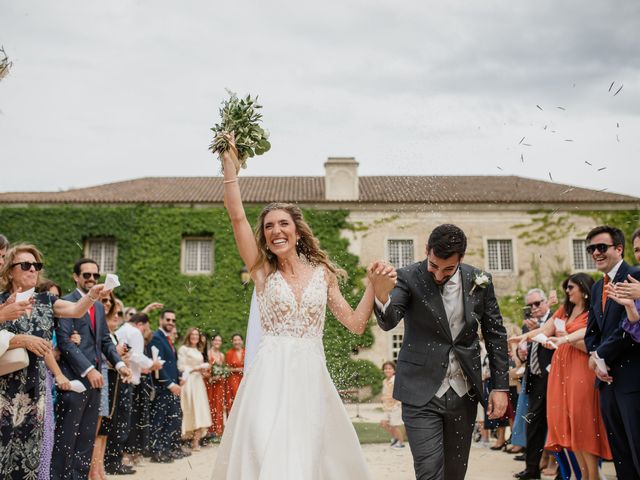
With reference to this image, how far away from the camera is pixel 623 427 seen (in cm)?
541

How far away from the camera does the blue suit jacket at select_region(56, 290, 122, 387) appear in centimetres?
643

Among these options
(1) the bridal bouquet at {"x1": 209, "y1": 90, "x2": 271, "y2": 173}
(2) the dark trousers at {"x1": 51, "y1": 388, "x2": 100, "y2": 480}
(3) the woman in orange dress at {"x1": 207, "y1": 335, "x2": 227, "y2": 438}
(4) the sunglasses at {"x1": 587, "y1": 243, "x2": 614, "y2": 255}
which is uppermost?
(1) the bridal bouquet at {"x1": 209, "y1": 90, "x2": 271, "y2": 173}

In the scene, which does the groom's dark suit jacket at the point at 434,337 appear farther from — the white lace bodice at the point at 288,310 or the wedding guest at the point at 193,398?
the wedding guest at the point at 193,398

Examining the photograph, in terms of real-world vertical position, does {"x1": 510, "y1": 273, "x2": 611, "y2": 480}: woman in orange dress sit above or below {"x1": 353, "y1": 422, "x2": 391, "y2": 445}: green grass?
above

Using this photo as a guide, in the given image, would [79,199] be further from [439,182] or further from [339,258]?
[439,182]

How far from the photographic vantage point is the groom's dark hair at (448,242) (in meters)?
4.29

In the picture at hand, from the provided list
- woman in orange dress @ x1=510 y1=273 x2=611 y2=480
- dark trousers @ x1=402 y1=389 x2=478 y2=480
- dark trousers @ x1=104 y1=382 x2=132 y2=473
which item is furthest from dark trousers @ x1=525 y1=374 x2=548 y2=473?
dark trousers @ x1=104 y1=382 x2=132 y2=473

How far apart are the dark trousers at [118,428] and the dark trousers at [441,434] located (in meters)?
5.48

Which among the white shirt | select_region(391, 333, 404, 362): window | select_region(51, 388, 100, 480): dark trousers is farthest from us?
select_region(391, 333, 404, 362): window

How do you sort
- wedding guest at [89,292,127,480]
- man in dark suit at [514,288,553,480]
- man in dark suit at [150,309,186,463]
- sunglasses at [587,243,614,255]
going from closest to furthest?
sunglasses at [587,243,614,255]
wedding guest at [89,292,127,480]
man in dark suit at [514,288,553,480]
man in dark suit at [150,309,186,463]

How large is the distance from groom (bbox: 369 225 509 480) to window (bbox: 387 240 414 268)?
77.2ft

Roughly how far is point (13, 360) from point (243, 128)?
2599mm

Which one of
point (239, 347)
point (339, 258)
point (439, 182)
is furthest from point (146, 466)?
point (439, 182)

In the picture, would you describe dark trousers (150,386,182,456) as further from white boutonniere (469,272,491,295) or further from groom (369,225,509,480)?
white boutonniere (469,272,491,295)
